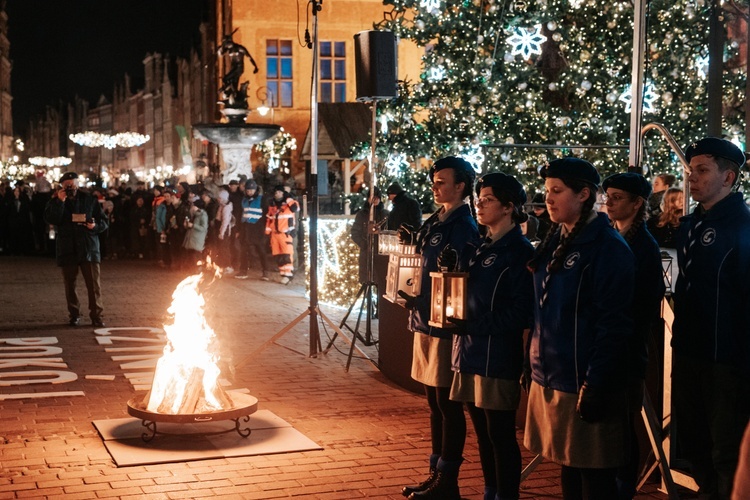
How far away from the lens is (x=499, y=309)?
5266 mm

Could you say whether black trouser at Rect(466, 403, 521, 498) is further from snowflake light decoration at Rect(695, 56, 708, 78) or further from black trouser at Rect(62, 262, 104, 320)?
snowflake light decoration at Rect(695, 56, 708, 78)

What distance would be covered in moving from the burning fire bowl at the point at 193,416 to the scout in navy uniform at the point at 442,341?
1.72 meters

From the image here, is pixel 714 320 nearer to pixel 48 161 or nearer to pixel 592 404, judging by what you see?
pixel 592 404

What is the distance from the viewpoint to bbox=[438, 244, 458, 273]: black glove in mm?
5609

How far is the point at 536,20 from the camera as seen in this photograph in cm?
1483

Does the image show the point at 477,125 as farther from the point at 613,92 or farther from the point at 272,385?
the point at 272,385

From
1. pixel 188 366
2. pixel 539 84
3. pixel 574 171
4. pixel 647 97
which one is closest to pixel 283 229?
pixel 539 84

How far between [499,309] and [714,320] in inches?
41.1

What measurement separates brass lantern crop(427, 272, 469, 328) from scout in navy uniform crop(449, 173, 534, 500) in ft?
0.23

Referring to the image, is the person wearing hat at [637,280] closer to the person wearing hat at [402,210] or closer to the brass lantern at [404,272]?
the brass lantern at [404,272]

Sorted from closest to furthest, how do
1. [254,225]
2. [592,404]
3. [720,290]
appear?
[592,404] < [720,290] < [254,225]

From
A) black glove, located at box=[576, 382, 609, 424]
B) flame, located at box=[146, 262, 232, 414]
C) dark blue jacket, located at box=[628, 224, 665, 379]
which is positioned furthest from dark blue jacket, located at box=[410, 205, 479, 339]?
flame, located at box=[146, 262, 232, 414]

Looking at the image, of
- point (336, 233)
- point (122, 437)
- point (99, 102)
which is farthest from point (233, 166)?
point (99, 102)

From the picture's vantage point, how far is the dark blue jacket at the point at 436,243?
19.4ft
